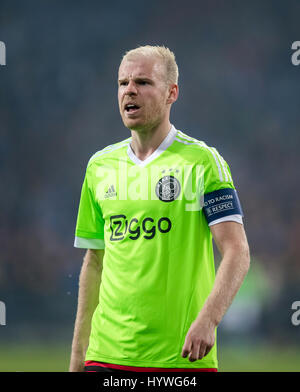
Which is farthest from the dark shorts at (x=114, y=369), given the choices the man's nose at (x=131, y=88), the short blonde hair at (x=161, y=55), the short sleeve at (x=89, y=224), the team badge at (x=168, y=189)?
the short blonde hair at (x=161, y=55)

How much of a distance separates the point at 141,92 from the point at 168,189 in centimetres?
47

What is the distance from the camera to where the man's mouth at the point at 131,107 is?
8.76 feet

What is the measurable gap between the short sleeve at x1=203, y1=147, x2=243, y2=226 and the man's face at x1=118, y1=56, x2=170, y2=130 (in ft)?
1.17

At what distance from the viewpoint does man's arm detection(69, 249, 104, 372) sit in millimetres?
2814

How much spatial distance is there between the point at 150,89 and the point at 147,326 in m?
1.08

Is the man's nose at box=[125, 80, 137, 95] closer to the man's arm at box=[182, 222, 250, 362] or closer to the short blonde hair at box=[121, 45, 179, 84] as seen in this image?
the short blonde hair at box=[121, 45, 179, 84]

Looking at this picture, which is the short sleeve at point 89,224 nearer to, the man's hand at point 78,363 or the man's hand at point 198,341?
the man's hand at point 78,363

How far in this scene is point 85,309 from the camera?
2846mm

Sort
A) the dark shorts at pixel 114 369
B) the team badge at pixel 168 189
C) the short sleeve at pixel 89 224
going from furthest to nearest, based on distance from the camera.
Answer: the short sleeve at pixel 89 224, the team badge at pixel 168 189, the dark shorts at pixel 114 369

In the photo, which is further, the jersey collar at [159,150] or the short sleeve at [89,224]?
the short sleeve at [89,224]

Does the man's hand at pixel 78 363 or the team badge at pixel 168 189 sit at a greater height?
the team badge at pixel 168 189

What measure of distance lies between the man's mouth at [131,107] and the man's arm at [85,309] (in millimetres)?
787

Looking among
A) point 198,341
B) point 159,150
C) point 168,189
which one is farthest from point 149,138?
point 198,341
